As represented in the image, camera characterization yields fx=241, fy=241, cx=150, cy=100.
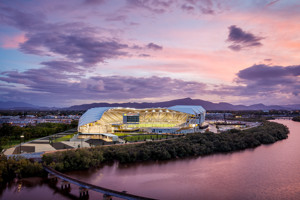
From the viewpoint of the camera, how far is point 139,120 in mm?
43406

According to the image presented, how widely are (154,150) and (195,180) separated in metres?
6.76

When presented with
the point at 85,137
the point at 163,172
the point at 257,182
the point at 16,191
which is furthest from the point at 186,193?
the point at 85,137

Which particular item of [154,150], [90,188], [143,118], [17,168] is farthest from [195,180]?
[143,118]

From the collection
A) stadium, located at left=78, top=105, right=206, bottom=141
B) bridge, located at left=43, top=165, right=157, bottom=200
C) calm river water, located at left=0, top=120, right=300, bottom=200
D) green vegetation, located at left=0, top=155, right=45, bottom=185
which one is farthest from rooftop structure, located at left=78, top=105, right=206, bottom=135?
bridge, located at left=43, top=165, right=157, bottom=200

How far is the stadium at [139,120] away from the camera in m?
34.1

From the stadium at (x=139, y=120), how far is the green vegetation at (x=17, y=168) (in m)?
14.0

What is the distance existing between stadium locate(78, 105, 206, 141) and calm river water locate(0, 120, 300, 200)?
13594mm

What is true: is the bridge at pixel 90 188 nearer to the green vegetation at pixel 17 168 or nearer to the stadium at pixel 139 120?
the green vegetation at pixel 17 168


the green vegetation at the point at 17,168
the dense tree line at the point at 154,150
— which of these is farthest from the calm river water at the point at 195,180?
the dense tree line at the point at 154,150

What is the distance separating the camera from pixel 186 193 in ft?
48.5

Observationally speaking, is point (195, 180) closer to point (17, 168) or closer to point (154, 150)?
point (154, 150)

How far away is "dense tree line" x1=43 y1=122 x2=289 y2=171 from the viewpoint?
61.9ft

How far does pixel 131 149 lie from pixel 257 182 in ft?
36.8

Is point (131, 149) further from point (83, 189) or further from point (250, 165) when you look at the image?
point (250, 165)
